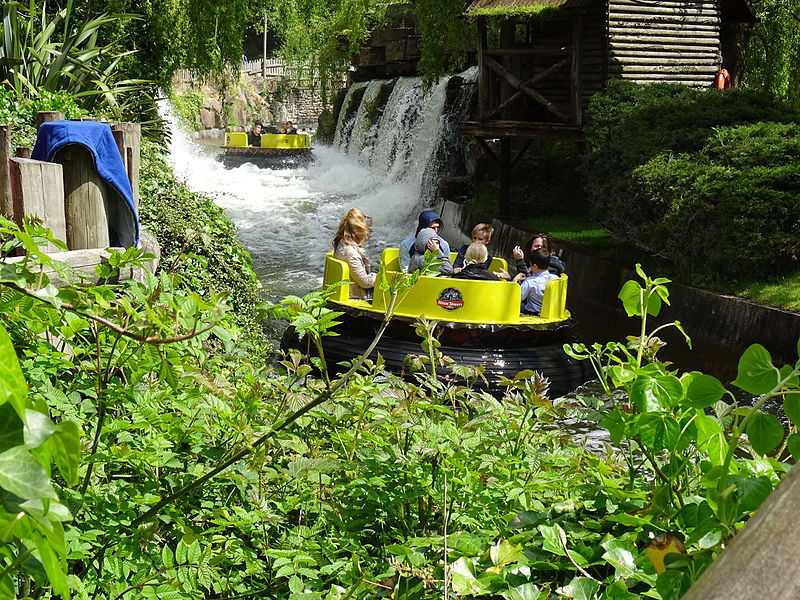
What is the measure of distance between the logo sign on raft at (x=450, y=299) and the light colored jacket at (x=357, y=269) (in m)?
0.77

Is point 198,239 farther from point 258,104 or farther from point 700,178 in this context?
point 258,104

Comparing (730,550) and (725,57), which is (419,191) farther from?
(730,550)

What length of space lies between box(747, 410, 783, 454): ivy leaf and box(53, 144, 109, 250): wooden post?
3.82 m

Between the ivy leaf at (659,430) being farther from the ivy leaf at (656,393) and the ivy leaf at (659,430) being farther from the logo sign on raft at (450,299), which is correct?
the logo sign on raft at (450,299)

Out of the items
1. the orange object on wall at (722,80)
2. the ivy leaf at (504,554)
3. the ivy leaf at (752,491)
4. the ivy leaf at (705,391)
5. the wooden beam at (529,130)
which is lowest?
the ivy leaf at (504,554)

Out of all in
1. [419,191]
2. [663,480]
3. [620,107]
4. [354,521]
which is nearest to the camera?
[663,480]

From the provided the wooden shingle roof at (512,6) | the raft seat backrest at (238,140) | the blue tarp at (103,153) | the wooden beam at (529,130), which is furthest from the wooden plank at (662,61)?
the raft seat backrest at (238,140)

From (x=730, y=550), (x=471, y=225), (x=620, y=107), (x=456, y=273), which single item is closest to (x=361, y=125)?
(x=471, y=225)

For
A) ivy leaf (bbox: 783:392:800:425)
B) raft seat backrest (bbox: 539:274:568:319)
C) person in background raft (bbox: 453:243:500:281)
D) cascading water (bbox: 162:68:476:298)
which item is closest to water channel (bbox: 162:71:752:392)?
cascading water (bbox: 162:68:476:298)

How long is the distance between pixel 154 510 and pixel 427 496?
0.68 metres

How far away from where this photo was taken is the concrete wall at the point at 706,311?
9055 mm

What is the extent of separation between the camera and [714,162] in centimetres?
1046

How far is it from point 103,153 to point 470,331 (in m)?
3.94

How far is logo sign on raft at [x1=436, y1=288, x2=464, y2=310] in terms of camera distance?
26.4ft
